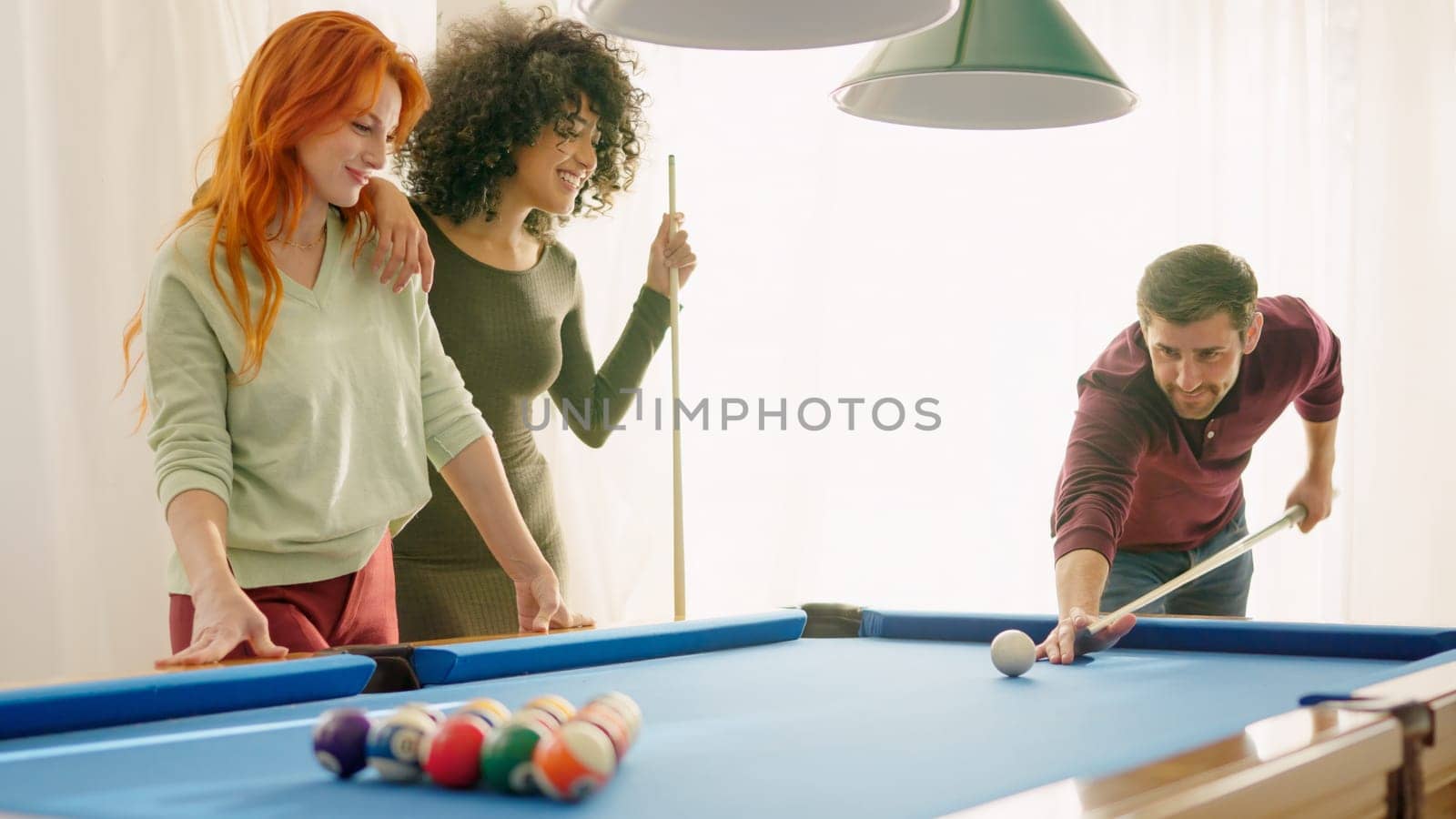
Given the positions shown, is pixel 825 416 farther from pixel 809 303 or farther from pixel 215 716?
pixel 215 716

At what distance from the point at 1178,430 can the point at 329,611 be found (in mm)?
1628

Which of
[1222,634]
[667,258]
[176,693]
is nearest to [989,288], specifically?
[667,258]

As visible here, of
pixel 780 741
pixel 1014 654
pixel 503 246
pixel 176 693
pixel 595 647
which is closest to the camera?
pixel 780 741

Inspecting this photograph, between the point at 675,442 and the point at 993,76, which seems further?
the point at 675,442

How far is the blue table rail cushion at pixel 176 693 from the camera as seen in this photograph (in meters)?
1.25

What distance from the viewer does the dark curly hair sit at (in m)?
2.48

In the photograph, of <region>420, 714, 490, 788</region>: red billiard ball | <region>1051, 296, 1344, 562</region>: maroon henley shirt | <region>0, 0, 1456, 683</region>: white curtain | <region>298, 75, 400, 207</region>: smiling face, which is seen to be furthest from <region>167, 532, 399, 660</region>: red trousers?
<region>0, 0, 1456, 683</region>: white curtain

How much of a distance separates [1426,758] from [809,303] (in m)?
3.49

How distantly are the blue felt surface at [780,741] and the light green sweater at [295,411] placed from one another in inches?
16.0

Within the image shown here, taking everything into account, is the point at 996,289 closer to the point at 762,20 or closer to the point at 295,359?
the point at 762,20

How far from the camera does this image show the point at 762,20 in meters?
1.88

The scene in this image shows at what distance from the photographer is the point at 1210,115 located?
4305 millimetres

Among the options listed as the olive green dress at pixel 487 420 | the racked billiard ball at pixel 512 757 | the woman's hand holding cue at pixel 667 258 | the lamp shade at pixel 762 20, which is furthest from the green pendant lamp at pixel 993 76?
the racked billiard ball at pixel 512 757

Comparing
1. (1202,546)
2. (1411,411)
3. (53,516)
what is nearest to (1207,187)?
(1411,411)
